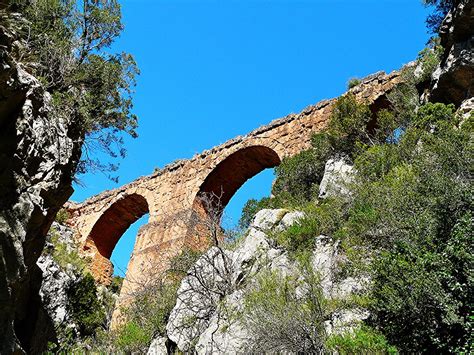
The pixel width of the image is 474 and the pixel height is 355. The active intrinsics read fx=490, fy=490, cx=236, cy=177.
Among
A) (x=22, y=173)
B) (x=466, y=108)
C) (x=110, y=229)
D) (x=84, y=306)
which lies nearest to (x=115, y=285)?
(x=110, y=229)

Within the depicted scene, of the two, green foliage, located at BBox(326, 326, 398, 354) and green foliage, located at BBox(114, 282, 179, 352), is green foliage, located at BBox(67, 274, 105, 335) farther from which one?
green foliage, located at BBox(326, 326, 398, 354)

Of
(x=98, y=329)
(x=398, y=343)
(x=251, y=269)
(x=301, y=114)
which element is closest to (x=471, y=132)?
(x=398, y=343)

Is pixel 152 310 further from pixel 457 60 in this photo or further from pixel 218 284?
pixel 457 60

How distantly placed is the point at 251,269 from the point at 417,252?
339cm

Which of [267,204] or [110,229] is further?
[110,229]

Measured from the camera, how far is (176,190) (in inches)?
675

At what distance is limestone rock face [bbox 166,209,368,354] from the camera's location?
24.3 ft

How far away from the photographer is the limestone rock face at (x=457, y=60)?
30.8 ft

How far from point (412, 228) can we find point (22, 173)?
5.25 metres

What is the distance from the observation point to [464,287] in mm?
5684

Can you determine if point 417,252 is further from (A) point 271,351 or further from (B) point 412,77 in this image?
(B) point 412,77

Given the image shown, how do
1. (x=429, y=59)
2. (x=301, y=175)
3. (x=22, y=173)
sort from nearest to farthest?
(x=22, y=173) < (x=429, y=59) < (x=301, y=175)

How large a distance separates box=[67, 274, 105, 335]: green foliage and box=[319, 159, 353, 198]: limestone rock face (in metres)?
6.42

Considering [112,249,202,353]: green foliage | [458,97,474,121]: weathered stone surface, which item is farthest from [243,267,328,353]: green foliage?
[458,97,474,121]: weathered stone surface
